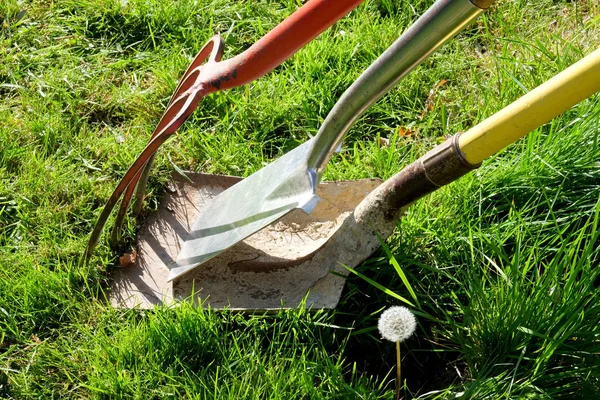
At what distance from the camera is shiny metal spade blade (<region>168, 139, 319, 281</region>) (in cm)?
206

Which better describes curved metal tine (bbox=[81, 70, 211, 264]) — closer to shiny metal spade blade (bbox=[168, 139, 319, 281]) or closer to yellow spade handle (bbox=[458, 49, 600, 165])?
shiny metal spade blade (bbox=[168, 139, 319, 281])

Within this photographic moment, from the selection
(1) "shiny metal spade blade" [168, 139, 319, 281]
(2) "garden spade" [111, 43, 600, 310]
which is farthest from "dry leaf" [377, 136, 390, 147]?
(1) "shiny metal spade blade" [168, 139, 319, 281]

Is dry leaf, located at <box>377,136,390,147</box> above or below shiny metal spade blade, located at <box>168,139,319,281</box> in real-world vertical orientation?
below

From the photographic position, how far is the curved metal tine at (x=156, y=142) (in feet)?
6.56

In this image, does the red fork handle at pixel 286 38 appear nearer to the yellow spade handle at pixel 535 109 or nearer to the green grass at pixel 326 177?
the yellow spade handle at pixel 535 109

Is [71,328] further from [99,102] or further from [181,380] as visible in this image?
[99,102]

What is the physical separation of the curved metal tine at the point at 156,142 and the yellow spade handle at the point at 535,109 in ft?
2.52

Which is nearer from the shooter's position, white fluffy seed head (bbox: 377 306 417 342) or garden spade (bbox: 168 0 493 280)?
garden spade (bbox: 168 0 493 280)

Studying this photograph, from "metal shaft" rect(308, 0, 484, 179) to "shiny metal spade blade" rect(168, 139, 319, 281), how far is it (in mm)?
81

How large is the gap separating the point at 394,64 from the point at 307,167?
18.2 inches

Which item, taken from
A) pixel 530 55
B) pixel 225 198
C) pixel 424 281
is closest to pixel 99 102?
pixel 225 198

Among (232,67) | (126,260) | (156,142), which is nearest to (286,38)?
(232,67)

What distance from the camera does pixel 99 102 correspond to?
9.33 ft

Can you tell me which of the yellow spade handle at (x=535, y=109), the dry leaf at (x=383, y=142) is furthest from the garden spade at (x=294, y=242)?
the dry leaf at (x=383, y=142)
